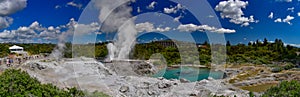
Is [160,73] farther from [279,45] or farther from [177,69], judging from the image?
[279,45]

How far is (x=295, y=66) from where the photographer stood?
33812 mm

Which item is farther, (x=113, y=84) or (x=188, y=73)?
(x=188, y=73)

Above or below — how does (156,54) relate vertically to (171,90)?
above

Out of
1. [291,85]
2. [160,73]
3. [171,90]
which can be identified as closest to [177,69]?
[160,73]

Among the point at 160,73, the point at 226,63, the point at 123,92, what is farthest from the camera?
the point at 226,63

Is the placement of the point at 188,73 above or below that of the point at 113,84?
below

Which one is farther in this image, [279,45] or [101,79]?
[279,45]

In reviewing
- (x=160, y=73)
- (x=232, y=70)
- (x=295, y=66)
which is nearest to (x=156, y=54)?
(x=160, y=73)

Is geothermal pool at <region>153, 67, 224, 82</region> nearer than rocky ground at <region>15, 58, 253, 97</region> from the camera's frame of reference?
No

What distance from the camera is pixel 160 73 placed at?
108ft

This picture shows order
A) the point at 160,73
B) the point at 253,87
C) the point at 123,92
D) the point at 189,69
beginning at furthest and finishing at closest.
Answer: the point at 189,69 → the point at 160,73 → the point at 253,87 → the point at 123,92

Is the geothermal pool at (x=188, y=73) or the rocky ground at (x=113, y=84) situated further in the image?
the geothermal pool at (x=188, y=73)

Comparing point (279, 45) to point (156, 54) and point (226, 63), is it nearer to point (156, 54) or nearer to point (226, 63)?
point (226, 63)

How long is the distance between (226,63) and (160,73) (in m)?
10.8
